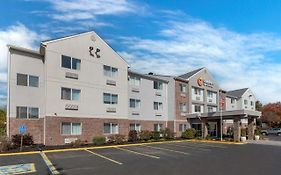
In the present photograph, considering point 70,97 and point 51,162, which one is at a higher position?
point 70,97

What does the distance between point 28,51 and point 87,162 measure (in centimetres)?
1356

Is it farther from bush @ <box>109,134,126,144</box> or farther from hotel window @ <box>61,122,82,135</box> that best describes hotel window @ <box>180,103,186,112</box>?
hotel window @ <box>61,122,82,135</box>

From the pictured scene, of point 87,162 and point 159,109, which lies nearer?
point 87,162

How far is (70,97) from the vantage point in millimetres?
27297

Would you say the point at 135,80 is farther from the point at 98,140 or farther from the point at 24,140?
the point at 24,140

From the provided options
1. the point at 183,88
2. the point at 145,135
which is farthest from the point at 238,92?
the point at 145,135

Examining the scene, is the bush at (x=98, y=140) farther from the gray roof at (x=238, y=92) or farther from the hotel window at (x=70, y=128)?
the gray roof at (x=238, y=92)

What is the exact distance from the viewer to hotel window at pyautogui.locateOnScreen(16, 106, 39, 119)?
78.4 feet

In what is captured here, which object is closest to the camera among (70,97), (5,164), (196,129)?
(5,164)

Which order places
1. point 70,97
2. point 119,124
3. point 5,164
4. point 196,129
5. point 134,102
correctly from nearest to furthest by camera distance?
point 5,164 < point 70,97 < point 119,124 < point 134,102 < point 196,129

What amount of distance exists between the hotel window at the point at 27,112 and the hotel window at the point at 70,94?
2747 mm

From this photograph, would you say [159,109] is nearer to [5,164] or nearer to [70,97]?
[70,97]

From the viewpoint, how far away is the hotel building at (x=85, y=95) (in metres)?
24.6

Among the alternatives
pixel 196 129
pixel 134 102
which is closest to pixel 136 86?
pixel 134 102
